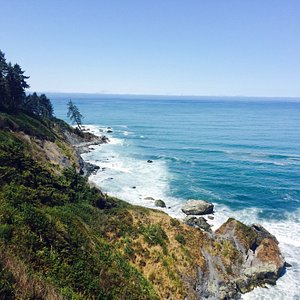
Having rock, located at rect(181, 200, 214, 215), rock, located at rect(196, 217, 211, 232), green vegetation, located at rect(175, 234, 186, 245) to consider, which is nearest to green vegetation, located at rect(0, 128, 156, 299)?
green vegetation, located at rect(175, 234, 186, 245)

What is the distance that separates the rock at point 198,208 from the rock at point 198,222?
11.3 ft

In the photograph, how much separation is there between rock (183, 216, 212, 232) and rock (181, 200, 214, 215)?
3.45 metres

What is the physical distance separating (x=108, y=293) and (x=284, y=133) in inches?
4965

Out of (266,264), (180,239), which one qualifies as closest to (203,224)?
(180,239)

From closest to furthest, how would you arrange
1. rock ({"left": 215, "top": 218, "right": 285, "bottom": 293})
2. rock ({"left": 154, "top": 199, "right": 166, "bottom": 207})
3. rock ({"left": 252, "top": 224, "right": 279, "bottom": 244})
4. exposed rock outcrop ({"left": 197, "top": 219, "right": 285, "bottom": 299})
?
exposed rock outcrop ({"left": 197, "top": 219, "right": 285, "bottom": 299})
rock ({"left": 215, "top": 218, "right": 285, "bottom": 293})
rock ({"left": 252, "top": 224, "right": 279, "bottom": 244})
rock ({"left": 154, "top": 199, "right": 166, "bottom": 207})

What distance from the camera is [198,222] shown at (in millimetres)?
47125

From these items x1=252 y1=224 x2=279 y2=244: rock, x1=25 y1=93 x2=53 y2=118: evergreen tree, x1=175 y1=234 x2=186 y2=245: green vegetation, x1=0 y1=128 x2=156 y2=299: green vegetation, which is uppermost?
x1=25 y1=93 x2=53 y2=118: evergreen tree

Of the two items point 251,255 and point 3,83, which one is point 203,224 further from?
point 3,83

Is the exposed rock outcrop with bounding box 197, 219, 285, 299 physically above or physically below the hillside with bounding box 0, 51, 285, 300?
below

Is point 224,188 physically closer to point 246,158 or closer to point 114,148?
point 246,158

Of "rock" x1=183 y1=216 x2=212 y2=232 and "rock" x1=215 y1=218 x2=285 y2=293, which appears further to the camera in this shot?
"rock" x1=183 y1=216 x2=212 y2=232

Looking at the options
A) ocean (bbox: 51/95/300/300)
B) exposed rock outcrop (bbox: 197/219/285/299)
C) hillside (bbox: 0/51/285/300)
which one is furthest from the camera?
ocean (bbox: 51/95/300/300)

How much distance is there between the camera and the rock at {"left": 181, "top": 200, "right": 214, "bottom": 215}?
52250 millimetres

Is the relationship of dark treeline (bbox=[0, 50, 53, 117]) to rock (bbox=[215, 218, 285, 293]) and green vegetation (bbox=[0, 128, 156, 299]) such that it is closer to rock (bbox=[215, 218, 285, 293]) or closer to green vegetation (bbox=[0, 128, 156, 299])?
green vegetation (bbox=[0, 128, 156, 299])
